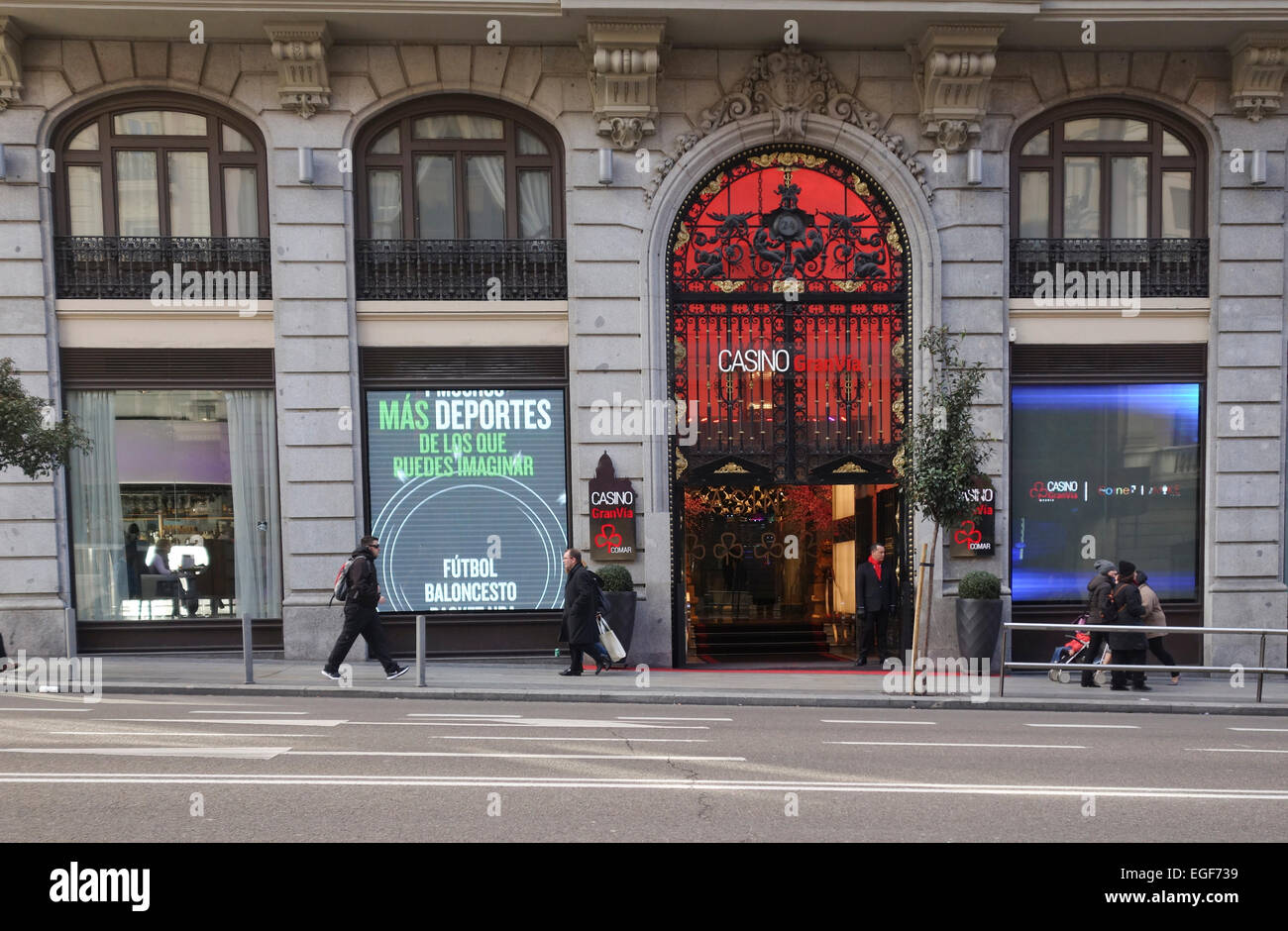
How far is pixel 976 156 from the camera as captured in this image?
15.2 meters

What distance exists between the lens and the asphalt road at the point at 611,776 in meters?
6.20

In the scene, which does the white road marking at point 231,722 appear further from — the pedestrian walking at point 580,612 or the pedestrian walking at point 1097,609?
the pedestrian walking at point 1097,609

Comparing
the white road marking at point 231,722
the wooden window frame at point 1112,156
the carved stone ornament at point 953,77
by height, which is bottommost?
the white road marking at point 231,722

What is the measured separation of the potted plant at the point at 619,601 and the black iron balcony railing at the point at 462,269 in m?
4.29

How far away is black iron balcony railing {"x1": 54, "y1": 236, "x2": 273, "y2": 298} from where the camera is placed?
15031 millimetres

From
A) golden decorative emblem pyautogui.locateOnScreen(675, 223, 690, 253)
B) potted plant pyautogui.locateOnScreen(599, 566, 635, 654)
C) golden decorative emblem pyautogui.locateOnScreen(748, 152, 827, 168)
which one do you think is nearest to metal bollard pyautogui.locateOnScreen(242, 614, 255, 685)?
potted plant pyautogui.locateOnScreen(599, 566, 635, 654)

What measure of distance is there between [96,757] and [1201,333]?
15856 millimetres

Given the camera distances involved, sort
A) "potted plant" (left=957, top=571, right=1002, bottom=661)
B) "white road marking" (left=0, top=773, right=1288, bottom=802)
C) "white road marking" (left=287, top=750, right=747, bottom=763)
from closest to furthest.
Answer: "white road marking" (left=0, top=773, right=1288, bottom=802), "white road marking" (left=287, top=750, right=747, bottom=763), "potted plant" (left=957, top=571, right=1002, bottom=661)

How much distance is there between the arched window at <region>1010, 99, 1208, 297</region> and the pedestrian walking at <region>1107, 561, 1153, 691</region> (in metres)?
4.69

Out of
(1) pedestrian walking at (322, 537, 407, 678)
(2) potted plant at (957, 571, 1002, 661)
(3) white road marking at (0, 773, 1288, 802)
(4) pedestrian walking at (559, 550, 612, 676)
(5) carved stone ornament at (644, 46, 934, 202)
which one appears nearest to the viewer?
(3) white road marking at (0, 773, 1288, 802)

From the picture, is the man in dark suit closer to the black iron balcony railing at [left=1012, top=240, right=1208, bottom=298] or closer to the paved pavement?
the paved pavement

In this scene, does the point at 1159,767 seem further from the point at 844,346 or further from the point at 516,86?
the point at 516,86

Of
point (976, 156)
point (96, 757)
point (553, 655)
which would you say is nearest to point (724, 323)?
point (976, 156)

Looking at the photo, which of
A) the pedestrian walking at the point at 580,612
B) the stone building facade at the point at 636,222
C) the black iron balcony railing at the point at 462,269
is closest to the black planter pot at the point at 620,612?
the stone building facade at the point at 636,222
